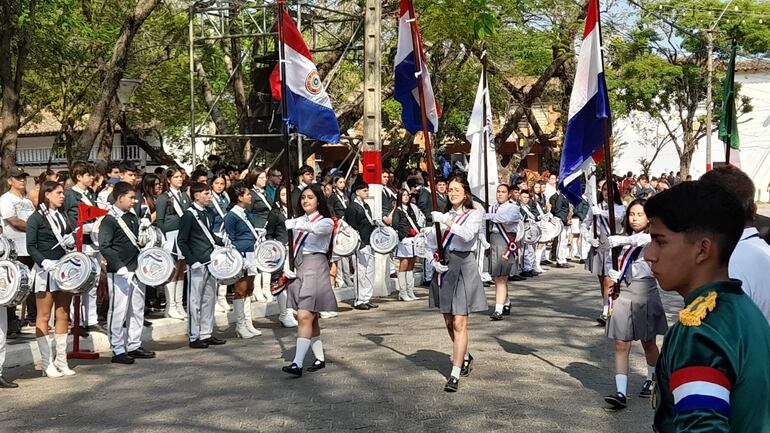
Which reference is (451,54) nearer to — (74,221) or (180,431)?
(74,221)

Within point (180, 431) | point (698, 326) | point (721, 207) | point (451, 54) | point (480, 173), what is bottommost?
point (180, 431)

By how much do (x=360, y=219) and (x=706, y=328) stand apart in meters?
12.3

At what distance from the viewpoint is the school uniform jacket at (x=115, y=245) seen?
9680 mm

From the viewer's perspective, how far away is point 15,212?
36.2 feet

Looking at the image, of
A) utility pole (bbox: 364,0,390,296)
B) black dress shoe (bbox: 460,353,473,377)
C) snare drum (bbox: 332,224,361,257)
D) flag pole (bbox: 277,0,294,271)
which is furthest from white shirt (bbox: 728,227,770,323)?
utility pole (bbox: 364,0,390,296)

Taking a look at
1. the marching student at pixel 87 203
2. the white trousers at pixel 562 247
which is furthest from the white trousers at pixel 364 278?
the white trousers at pixel 562 247

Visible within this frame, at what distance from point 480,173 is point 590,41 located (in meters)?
3.91

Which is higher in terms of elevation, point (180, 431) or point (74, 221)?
point (74, 221)

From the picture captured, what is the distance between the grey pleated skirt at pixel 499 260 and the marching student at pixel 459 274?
13.6 ft

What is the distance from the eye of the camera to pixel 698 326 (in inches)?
98.9

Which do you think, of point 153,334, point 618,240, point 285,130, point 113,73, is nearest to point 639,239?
point 618,240

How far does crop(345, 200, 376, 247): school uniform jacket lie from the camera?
14.6m

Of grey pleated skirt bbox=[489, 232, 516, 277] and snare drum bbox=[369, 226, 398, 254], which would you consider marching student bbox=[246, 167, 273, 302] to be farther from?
grey pleated skirt bbox=[489, 232, 516, 277]

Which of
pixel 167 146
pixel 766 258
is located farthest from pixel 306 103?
pixel 167 146
